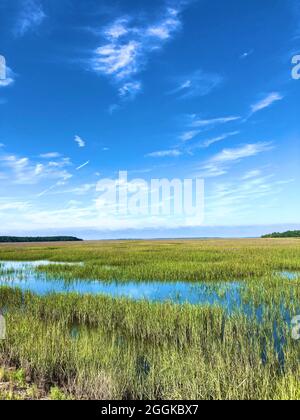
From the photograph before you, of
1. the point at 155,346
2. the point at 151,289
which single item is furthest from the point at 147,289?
the point at 155,346

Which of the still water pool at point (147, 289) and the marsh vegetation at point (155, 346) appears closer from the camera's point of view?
the marsh vegetation at point (155, 346)

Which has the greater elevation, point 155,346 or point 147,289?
point 147,289

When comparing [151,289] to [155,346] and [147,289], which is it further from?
[155,346]

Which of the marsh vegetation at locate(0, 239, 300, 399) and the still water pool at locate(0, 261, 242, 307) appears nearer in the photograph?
the marsh vegetation at locate(0, 239, 300, 399)

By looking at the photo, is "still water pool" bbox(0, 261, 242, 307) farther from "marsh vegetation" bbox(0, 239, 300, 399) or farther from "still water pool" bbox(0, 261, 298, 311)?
"marsh vegetation" bbox(0, 239, 300, 399)

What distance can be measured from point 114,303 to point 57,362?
5.19m

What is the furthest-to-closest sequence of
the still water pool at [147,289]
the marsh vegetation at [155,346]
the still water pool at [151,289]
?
the still water pool at [147,289] < the still water pool at [151,289] < the marsh vegetation at [155,346]

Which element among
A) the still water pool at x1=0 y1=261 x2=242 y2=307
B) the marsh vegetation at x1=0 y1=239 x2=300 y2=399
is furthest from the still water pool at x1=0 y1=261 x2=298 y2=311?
the marsh vegetation at x1=0 y1=239 x2=300 y2=399

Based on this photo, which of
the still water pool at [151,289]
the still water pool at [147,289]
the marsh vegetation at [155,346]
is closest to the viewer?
the marsh vegetation at [155,346]

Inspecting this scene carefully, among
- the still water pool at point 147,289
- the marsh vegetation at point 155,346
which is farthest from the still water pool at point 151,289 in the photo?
the marsh vegetation at point 155,346

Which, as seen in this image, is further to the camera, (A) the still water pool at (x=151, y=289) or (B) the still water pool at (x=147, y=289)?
(B) the still water pool at (x=147, y=289)

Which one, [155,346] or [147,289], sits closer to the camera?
[155,346]

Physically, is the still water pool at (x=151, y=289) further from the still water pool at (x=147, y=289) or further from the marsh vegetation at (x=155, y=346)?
the marsh vegetation at (x=155, y=346)
